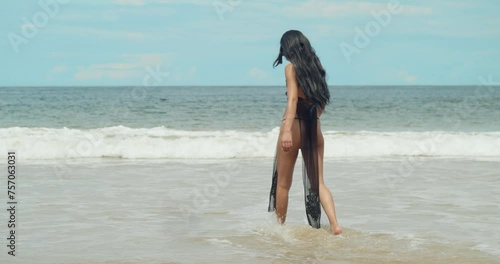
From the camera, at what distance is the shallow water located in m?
5.58


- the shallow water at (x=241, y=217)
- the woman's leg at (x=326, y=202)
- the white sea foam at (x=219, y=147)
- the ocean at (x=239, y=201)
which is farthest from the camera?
the white sea foam at (x=219, y=147)

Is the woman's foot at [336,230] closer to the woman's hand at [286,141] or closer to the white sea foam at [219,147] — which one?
the woman's hand at [286,141]

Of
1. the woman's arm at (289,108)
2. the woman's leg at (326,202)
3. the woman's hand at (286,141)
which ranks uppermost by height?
the woman's arm at (289,108)

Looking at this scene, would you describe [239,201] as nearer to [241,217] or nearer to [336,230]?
[241,217]

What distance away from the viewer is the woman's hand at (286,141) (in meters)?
5.62

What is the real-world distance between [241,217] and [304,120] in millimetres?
1898

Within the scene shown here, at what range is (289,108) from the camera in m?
5.70

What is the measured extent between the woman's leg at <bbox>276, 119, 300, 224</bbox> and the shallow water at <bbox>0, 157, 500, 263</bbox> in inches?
13.7

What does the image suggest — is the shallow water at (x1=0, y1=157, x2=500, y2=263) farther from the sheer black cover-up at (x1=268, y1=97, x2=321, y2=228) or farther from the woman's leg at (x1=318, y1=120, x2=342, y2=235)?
the sheer black cover-up at (x1=268, y1=97, x2=321, y2=228)
